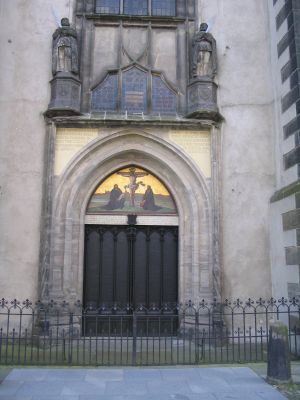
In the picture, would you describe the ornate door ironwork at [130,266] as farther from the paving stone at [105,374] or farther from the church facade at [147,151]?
the paving stone at [105,374]

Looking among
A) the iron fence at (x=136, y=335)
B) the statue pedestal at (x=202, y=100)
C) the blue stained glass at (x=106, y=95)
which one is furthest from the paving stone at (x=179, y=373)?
the blue stained glass at (x=106, y=95)

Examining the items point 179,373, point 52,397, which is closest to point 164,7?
point 179,373

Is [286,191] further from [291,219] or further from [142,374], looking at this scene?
[142,374]

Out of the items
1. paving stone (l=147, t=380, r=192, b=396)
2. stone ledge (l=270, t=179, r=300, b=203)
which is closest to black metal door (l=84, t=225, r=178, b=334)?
stone ledge (l=270, t=179, r=300, b=203)

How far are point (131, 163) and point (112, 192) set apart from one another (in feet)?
2.82

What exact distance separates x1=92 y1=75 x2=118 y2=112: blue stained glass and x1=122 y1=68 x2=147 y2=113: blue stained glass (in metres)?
0.22

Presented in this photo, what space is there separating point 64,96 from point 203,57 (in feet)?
11.4

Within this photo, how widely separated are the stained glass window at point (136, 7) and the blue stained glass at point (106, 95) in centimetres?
195

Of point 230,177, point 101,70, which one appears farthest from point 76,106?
point 230,177

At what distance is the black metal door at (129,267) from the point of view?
34.5ft

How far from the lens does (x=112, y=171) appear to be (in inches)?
429

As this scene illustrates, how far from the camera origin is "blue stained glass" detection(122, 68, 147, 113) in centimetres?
1079

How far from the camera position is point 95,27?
11227 millimetres

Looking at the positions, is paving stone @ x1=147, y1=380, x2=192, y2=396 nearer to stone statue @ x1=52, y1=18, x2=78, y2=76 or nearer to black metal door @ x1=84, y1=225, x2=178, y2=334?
black metal door @ x1=84, y1=225, x2=178, y2=334
